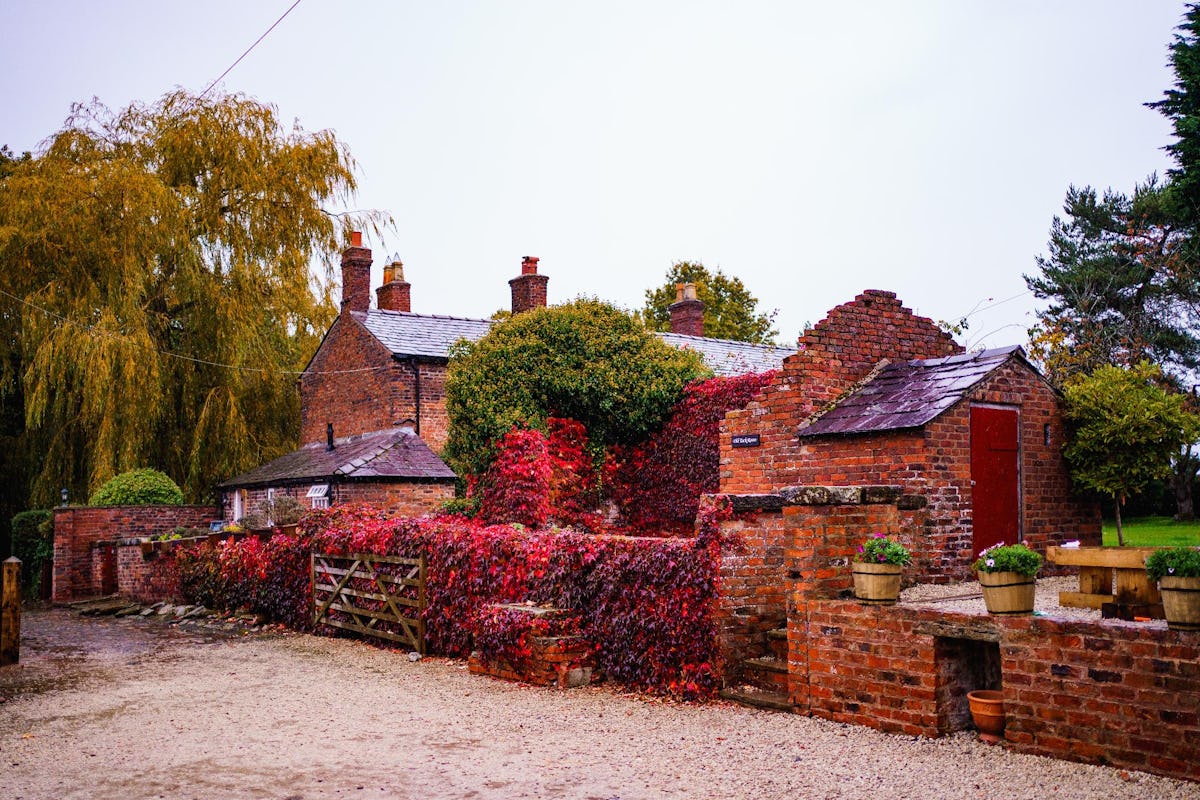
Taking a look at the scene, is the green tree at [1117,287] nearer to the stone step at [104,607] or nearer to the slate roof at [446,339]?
the slate roof at [446,339]

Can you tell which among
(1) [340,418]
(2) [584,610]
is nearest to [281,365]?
(1) [340,418]

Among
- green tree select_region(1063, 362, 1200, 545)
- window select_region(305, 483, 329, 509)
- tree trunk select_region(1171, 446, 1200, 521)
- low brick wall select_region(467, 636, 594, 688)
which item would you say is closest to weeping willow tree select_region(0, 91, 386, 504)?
window select_region(305, 483, 329, 509)

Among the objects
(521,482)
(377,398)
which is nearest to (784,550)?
(521,482)

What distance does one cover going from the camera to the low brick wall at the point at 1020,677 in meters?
6.04

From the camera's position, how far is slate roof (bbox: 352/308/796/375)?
81.4 feet

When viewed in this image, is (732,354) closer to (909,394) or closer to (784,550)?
(909,394)

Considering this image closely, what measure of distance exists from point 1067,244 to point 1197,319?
6.28 metres

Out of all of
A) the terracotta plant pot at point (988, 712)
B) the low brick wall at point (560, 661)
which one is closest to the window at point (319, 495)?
the low brick wall at point (560, 661)

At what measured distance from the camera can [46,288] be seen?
937 inches

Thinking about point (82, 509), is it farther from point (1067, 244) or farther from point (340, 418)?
point (1067, 244)

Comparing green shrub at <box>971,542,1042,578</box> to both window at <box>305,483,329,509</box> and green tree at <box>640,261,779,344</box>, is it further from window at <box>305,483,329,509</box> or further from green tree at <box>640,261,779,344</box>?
green tree at <box>640,261,779,344</box>

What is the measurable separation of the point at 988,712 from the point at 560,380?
482 inches

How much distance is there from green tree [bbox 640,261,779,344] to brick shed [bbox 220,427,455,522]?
23350 millimetres

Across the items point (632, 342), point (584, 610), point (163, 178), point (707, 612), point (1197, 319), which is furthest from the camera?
point (1197, 319)
